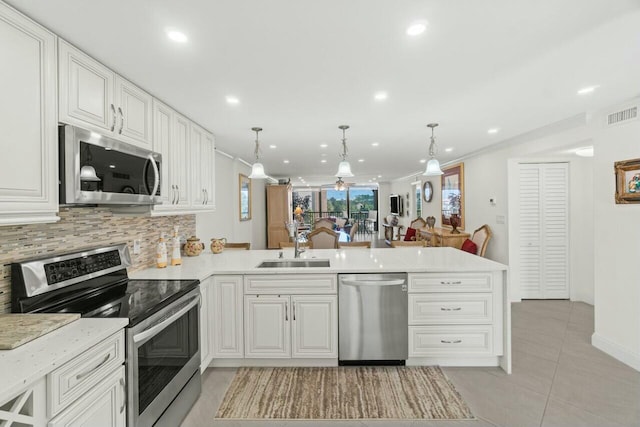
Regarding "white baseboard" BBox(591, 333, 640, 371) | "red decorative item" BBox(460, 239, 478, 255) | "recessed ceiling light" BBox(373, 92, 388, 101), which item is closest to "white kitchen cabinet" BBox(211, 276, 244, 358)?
"recessed ceiling light" BBox(373, 92, 388, 101)

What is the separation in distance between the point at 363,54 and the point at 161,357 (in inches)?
→ 86.0

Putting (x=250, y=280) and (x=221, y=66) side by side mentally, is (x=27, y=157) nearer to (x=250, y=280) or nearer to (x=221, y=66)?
(x=221, y=66)

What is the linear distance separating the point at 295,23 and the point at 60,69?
124 centimetres

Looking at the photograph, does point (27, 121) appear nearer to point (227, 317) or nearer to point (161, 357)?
point (161, 357)

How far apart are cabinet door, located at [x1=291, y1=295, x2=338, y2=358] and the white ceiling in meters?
1.75

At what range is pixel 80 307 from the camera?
172 cm

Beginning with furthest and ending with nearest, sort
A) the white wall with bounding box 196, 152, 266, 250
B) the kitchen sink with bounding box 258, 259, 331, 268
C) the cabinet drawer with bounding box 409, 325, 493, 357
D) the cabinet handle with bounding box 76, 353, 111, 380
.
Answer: the white wall with bounding box 196, 152, 266, 250 → the kitchen sink with bounding box 258, 259, 331, 268 → the cabinet drawer with bounding box 409, 325, 493, 357 → the cabinet handle with bounding box 76, 353, 111, 380

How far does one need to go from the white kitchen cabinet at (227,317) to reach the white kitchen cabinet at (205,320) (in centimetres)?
5

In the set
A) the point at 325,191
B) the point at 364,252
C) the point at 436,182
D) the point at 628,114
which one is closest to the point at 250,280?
the point at 364,252

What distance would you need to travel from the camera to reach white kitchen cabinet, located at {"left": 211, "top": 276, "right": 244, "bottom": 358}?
2.64 m

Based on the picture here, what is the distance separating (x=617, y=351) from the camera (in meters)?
2.78

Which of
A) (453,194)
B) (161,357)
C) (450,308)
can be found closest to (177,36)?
(161,357)

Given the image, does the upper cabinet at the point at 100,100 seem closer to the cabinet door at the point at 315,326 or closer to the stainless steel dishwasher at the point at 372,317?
the cabinet door at the point at 315,326

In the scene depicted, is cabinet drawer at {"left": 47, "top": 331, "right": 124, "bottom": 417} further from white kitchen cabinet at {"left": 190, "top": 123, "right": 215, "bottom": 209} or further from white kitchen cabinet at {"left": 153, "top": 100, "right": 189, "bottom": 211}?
white kitchen cabinet at {"left": 190, "top": 123, "right": 215, "bottom": 209}
